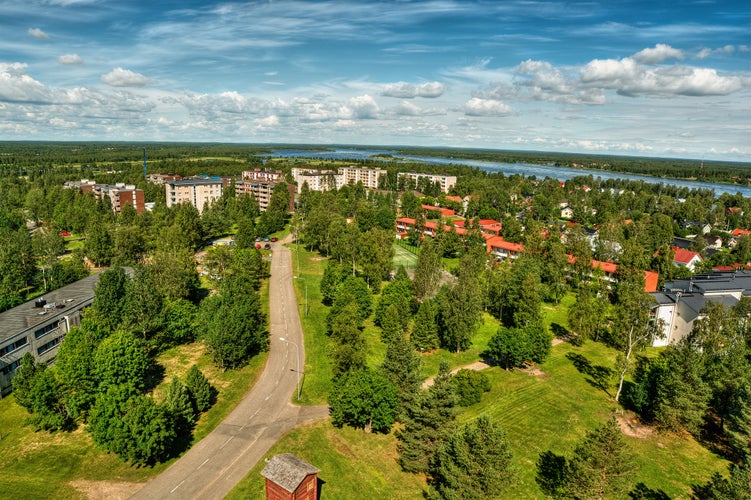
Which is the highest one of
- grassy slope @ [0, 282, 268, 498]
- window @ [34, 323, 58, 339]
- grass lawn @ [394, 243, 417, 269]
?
window @ [34, 323, 58, 339]

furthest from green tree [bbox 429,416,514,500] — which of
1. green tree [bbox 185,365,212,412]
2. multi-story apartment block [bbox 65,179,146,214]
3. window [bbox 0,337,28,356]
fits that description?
multi-story apartment block [bbox 65,179,146,214]

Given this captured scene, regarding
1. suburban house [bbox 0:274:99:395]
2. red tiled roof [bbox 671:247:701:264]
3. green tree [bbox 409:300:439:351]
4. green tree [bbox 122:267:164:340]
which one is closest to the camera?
suburban house [bbox 0:274:99:395]

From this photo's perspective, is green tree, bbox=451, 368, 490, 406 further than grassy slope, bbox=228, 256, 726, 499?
Yes

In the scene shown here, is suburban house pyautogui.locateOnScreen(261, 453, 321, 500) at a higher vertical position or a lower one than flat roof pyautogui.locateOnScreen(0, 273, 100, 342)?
lower

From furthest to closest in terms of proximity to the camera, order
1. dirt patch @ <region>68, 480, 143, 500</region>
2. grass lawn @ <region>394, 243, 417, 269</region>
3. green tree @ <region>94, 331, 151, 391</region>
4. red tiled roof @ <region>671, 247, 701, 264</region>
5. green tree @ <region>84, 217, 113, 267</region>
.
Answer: grass lawn @ <region>394, 243, 417, 269</region> < red tiled roof @ <region>671, 247, 701, 264</region> < green tree @ <region>84, 217, 113, 267</region> < green tree @ <region>94, 331, 151, 391</region> < dirt patch @ <region>68, 480, 143, 500</region>

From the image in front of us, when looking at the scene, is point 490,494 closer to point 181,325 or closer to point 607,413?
point 607,413

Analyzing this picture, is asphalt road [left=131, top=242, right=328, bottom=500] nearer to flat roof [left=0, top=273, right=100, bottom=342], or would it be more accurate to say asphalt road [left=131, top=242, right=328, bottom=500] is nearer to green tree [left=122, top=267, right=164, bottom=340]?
green tree [left=122, top=267, right=164, bottom=340]
